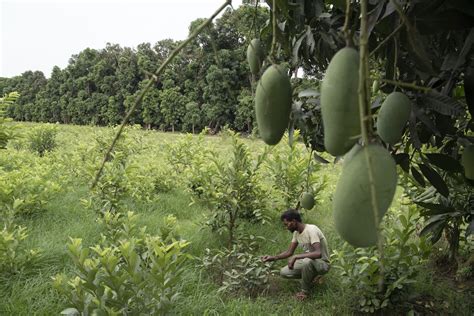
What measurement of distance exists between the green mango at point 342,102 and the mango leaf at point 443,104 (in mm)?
481

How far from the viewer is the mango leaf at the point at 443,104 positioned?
0.77 metres

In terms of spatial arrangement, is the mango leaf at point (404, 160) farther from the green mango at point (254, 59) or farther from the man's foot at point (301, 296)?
the man's foot at point (301, 296)

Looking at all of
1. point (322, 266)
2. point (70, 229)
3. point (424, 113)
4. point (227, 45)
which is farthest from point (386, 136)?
point (70, 229)

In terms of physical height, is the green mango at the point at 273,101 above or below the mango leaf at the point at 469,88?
below

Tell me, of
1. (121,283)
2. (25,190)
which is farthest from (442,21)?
(25,190)

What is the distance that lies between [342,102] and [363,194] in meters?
0.07

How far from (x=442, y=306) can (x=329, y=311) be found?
66 cm

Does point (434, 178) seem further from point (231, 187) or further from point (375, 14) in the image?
point (231, 187)

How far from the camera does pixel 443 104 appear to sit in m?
0.79

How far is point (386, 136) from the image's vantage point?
0.49 metres

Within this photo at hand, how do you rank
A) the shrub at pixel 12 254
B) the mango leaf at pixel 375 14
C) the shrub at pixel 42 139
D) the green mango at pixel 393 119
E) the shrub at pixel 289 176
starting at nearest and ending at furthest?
the green mango at pixel 393 119, the mango leaf at pixel 375 14, the shrub at pixel 12 254, the shrub at pixel 289 176, the shrub at pixel 42 139

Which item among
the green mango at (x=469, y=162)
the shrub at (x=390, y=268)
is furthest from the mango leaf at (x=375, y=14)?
the shrub at (x=390, y=268)

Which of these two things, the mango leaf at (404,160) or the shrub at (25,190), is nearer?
the mango leaf at (404,160)

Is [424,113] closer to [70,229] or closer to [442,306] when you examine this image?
[442,306]
